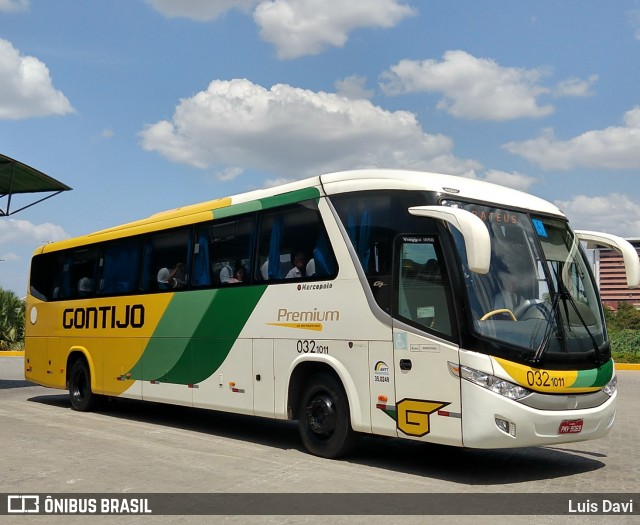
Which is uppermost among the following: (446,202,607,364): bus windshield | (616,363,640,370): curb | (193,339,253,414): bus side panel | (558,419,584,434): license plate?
(446,202,607,364): bus windshield

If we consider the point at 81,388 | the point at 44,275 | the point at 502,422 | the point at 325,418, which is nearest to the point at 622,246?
the point at 502,422

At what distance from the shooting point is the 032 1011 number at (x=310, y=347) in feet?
32.8

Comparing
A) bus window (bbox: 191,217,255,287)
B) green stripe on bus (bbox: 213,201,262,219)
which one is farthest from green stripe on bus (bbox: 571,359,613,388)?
green stripe on bus (bbox: 213,201,262,219)

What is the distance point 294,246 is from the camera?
1050 centimetres

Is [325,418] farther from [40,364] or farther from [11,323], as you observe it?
[11,323]

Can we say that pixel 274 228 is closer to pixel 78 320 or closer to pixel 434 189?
pixel 434 189

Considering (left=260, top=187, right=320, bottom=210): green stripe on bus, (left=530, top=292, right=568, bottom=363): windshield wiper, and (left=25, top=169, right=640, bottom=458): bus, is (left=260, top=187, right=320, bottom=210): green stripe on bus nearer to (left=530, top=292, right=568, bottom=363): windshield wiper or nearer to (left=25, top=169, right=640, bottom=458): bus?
(left=25, top=169, right=640, bottom=458): bus

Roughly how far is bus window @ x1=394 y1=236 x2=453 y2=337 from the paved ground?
1.68 m

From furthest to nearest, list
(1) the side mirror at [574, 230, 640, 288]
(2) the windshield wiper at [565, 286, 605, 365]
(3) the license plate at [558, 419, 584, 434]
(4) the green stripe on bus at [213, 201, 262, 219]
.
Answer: (4) the green stripe on bus at [213, 201, 262, 219], (1) the side mirror at [574, 230, 640, 288], (2) the windshield wiper at [565, 286, 605, 365], (3) the license plate at [558, 419, 584, 434]

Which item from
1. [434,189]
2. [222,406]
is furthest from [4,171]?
[434,189]

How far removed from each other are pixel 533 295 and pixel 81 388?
9950 millimetres

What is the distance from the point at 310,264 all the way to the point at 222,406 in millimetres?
2810

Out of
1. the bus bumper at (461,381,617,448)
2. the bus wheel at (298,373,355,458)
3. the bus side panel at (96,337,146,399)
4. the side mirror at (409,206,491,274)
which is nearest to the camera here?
the side mirror at (409,206,491,274)

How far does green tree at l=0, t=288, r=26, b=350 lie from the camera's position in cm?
3294
